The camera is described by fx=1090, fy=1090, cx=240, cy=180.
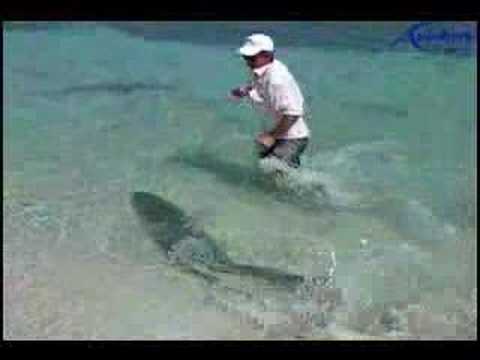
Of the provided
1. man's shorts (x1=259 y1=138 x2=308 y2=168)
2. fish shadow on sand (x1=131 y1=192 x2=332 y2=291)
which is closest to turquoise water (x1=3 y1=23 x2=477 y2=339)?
fish shadow on sand (x1=131 y1=192 x2=332 y2=291)

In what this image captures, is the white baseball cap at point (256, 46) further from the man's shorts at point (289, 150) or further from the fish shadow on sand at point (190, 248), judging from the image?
the fish shadow on sand at point (190, 248)

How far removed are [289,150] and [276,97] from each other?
1.07ft

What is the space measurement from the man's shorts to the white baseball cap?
523mm

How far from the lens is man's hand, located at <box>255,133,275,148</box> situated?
6277 mm

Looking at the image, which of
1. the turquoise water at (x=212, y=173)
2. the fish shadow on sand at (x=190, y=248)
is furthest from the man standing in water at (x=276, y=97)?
the fish shadow on sand at (x=190, y=248)

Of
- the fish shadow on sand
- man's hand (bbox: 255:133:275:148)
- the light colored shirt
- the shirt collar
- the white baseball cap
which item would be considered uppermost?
the white baseball cap

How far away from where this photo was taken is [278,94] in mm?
6148

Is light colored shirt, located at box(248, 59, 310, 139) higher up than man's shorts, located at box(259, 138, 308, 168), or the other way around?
light colored shirt, located at box(248, 59, 310, 139)

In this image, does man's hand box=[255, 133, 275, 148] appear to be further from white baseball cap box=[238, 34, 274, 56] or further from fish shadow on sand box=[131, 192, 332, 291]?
fish shadow on sand box=[131, 192, 332, 291]

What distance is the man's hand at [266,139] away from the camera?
6277 mm

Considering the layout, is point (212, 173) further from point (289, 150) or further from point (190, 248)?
point (190, 248)

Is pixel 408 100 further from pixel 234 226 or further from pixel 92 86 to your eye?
pixel 92 86

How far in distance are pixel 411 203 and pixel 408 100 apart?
74cm

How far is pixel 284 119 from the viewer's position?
6180 millimetres
